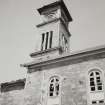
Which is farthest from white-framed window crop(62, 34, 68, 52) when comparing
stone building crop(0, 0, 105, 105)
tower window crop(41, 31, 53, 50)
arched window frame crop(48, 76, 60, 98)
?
arched window frame crop(48, 76, 60, 98)

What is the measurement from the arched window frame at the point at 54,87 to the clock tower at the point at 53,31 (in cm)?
550

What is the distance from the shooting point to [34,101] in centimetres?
1705

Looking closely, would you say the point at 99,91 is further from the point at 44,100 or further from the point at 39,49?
the point at 39,49

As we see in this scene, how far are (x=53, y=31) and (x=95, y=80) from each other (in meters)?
12.2

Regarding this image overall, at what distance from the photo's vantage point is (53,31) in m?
25.9

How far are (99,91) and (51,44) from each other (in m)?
11.4

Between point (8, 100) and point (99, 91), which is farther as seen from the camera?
point (8, 100)

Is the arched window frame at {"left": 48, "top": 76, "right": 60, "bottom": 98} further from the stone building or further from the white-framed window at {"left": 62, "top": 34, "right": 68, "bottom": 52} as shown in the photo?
the white-framed window at {"left": 62, "top": 34, "right": 68, "bottom": 52}

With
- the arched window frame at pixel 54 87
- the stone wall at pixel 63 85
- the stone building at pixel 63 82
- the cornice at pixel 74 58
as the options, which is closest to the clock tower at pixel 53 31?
the cornice at pixel 74 58

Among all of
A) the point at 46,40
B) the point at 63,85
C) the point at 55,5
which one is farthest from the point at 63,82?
the point at 55,5

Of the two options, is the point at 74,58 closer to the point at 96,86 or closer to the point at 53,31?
the point at 96,86

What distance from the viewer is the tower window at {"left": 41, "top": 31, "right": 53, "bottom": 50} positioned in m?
24.9

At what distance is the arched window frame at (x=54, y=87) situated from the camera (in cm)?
1669

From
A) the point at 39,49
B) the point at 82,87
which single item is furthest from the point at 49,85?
the point at 39,49
